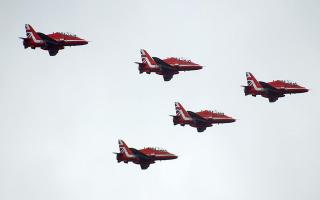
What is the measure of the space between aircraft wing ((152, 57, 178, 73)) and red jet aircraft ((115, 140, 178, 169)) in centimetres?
2105

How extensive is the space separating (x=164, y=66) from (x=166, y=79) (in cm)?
361

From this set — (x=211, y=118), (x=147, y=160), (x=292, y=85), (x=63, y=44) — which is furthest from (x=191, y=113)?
(x=63, y=44)

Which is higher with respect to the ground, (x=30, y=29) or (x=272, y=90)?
(x=30, y=29)

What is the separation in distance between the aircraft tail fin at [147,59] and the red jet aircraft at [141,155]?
22.1m

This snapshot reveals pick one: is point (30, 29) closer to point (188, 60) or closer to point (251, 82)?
point (188, 60)

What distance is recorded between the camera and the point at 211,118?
157 meters

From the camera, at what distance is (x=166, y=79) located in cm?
15775

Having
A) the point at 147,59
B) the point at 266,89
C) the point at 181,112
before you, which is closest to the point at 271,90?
the point at 266,89

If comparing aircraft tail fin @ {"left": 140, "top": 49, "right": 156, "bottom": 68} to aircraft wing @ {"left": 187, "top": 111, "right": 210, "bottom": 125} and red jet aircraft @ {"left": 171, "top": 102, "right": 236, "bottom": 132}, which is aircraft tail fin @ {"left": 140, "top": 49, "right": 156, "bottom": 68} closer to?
red jet aircraft @ {"left": 171, "top": 102, "right": 236, "bottom": 132}

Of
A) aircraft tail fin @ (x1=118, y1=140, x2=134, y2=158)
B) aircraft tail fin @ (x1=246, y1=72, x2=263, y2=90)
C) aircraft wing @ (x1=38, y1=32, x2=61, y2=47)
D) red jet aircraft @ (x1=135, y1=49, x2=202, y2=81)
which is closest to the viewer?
aircraft wing @ (x1=38, y1=32, x2=61, y2=47)

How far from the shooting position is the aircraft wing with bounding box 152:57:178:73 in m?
156

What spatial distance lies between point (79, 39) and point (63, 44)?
4.15m

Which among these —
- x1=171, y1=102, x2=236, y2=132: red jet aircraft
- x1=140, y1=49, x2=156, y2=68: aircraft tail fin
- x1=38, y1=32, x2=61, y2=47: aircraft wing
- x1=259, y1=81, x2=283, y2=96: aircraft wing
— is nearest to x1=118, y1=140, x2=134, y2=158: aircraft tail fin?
x1=171, y1=102, x2=236, y2=132: red jet aircraft

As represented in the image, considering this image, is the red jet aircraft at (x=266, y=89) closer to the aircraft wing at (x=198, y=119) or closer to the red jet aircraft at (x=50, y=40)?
the aircraft wing at (x=198, y=119)
